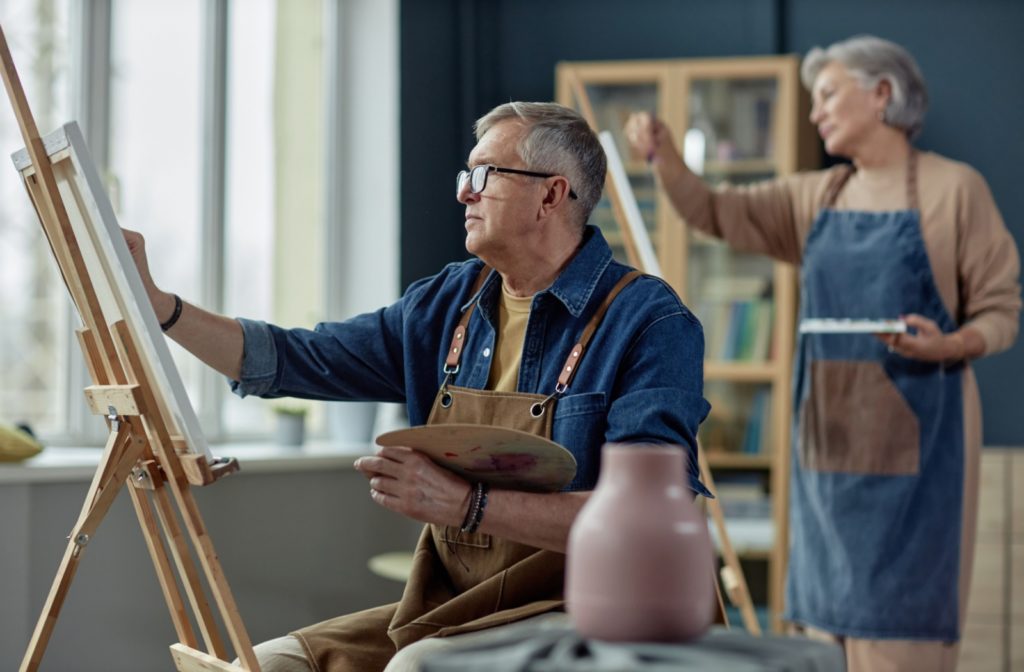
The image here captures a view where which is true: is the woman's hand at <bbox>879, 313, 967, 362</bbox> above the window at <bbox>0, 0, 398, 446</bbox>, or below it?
below

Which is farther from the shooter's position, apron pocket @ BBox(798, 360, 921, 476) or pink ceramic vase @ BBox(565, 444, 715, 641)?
apron pocket @ BBox(798, 360, 921, 476)

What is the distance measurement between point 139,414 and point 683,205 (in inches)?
69.0

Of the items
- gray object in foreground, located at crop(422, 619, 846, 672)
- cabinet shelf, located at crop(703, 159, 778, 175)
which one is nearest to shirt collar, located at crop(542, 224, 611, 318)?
gray object in foreground, located at crop(422, 619, 846, 672)

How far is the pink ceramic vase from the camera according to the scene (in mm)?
1096

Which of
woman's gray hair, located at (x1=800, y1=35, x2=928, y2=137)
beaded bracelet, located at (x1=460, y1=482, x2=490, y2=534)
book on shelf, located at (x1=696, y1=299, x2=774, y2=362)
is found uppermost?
woman's gray hair, located at (x1=800, y1=35, x2=928, y2=137)

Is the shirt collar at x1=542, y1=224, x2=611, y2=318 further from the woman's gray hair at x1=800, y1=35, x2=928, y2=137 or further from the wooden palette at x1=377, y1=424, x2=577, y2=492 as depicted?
the woman's gray hair at x1=800, y1=35, x2=928, y2=137

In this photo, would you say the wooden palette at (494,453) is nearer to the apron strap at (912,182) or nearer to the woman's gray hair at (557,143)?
the woman's gray hair at (557,143)

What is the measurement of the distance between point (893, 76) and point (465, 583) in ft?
5.99

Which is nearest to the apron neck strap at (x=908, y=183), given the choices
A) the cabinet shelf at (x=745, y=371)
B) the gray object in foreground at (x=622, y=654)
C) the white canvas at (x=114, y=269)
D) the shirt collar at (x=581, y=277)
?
the cabinet shelf at (x=745, y=371)

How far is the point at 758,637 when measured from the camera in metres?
1.21

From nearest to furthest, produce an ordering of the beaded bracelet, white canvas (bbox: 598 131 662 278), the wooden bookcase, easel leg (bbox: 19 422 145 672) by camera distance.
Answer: the beaded bracelet < easel leg (bbox: 19 422 145 672) < white canvas (bbox: 598 131 662 278) < the wooden bookcase

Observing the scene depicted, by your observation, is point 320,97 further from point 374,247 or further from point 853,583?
point 853,583

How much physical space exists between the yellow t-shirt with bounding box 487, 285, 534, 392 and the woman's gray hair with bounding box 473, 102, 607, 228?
16cm

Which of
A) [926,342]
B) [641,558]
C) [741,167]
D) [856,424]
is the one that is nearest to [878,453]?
[856,424]
